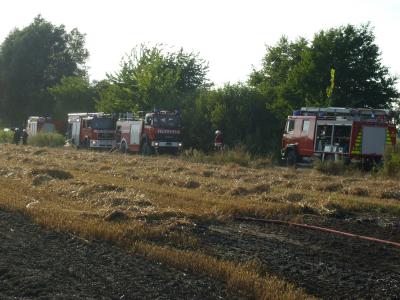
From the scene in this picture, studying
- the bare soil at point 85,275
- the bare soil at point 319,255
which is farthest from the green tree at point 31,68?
the bare soil at point 85,275

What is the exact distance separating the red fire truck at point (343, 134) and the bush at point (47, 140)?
24672mm

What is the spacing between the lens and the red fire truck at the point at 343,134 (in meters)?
27.2

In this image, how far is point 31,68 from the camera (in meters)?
79.4

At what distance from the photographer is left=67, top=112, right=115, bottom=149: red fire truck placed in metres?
44.9

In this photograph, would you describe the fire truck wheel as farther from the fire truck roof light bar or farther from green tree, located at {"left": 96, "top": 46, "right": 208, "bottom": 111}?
green tree, located at {"left": 96, "top": 46, "right": 208, "bottom": 111}

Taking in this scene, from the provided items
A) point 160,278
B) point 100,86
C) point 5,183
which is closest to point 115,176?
point 5,183

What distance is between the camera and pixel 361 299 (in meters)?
7.11

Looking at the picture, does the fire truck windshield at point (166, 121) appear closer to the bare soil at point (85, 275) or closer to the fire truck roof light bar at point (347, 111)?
the fire truck roof light bar at point (347, 111)

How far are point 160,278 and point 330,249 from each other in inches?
133

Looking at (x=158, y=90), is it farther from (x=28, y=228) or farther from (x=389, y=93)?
(x=28, y=228)

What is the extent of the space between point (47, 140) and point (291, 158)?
82.9ft

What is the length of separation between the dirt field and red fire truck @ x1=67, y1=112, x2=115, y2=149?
1038 inches

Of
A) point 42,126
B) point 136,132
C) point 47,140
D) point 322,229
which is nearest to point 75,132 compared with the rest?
point 47,140

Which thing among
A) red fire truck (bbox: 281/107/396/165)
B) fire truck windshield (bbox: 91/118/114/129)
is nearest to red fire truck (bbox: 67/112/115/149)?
fire truck windshield (bbox: 91/118/114/129)
